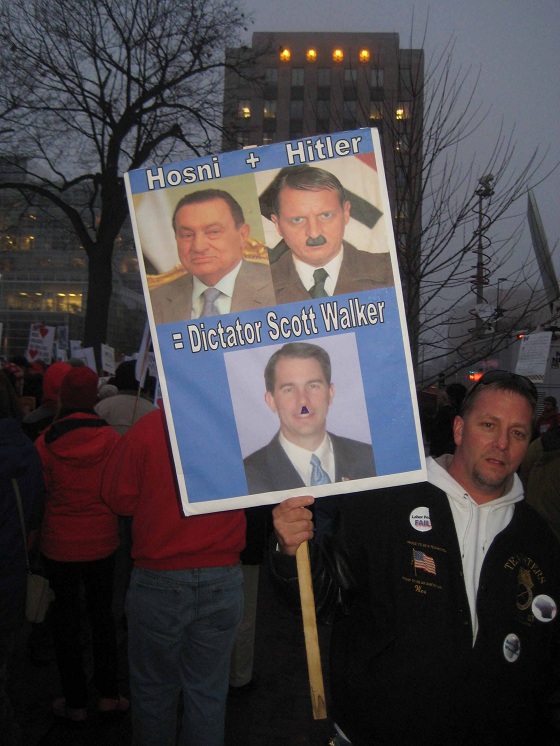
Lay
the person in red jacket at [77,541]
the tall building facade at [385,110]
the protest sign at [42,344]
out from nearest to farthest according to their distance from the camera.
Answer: the person in red jacket at [77,541] → the tall building facade at [385,110] → the protest sign at [42,344]

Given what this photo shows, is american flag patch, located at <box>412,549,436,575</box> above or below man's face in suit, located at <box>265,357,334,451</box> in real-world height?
below

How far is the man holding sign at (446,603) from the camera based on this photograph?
6.71 feet

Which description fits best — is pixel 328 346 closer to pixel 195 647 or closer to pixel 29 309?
pixel 195 647

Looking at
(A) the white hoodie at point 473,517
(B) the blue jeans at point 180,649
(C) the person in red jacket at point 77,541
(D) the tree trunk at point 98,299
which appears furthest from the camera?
(D) the tree trunk at point 98,299

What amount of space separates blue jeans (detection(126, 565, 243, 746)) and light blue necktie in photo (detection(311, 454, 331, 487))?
4.62 feet

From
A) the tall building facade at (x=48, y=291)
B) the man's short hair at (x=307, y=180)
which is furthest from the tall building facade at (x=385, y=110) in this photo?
the tall building facade at (x=48, y=291)

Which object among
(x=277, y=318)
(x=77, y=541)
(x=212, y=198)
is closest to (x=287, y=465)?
(x=277, y=318)

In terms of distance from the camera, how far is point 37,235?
46281 millimetres

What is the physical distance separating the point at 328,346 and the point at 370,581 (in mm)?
854

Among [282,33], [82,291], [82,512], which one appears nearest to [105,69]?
[82,512]

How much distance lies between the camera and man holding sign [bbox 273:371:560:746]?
6.71 ft

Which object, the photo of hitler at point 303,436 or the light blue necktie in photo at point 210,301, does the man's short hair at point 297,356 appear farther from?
the light blue necktie in photo at point 210,301

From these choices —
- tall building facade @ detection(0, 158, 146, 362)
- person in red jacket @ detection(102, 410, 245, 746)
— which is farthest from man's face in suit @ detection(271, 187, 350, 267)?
tall building facade @ detection(0, 158, 146, 362)

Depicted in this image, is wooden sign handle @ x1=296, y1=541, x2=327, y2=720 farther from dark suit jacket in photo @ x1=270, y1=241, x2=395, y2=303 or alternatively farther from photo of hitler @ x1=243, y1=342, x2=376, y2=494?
dark suit jacket in photo @ x1=270, y1=241, x2=395, y2=303
